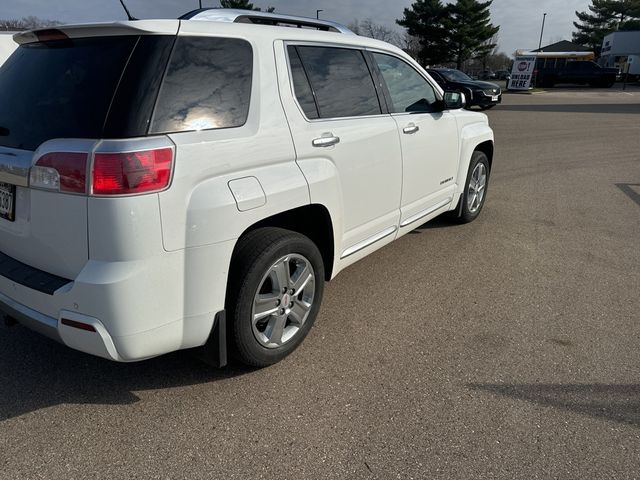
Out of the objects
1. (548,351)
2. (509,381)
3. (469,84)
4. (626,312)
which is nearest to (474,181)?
(626,312)

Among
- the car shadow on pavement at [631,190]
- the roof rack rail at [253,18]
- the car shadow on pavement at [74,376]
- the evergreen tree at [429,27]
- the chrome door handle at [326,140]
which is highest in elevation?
the evergreen tree at [429,27]

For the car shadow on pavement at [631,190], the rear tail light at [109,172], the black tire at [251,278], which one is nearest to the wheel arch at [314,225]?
the black tire at [251,278]

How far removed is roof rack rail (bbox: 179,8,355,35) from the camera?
9.29ft

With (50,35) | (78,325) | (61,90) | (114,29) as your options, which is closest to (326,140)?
(114,29)

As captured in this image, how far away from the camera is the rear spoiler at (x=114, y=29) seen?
7.34 ft

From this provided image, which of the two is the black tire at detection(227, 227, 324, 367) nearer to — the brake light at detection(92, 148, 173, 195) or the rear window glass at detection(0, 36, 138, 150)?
the brake light at detection(92, 148, 173, 195)

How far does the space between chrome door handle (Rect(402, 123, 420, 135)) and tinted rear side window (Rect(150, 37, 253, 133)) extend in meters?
1.57

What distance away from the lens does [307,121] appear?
2.89m

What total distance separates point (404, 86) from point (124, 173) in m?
2.70

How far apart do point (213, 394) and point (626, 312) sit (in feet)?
9.90

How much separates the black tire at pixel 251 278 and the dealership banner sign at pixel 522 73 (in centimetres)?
3604

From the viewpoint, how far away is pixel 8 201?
2434mm

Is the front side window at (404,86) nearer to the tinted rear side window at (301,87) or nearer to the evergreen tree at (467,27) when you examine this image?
the tinted rear side window at (301,87)

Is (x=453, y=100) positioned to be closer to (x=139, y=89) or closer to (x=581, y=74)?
(x=139, y=89)
